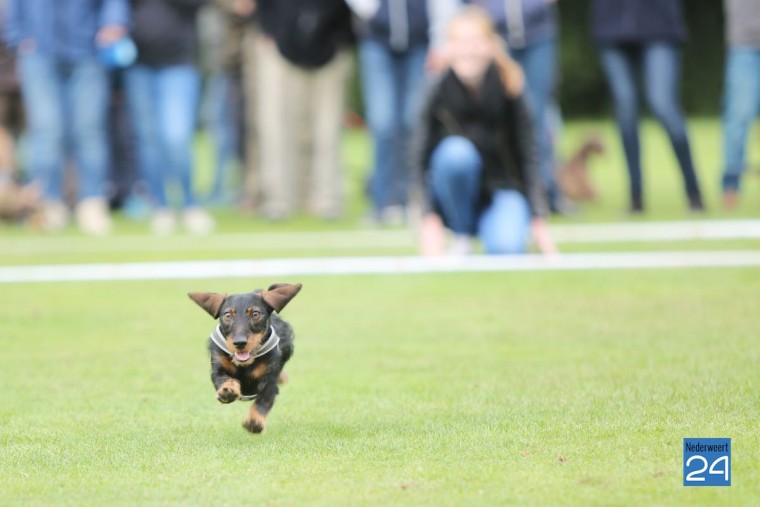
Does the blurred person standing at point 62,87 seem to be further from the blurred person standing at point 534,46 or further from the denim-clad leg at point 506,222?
the denim-clad leg at point 506,222

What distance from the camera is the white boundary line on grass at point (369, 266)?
32.2ft

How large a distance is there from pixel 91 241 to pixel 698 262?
4.94 meters

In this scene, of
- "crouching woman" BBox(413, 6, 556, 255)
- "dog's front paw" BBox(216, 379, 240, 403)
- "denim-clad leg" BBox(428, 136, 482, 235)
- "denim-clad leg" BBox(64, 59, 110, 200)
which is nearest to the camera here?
"dog's front paw" BBox(216, 379, 240, 403)

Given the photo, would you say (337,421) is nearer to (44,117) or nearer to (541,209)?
(541,209)

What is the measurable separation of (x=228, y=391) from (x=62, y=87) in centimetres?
864

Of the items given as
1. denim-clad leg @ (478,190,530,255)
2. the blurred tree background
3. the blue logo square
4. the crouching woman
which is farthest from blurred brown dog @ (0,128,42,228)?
the blurred tree background

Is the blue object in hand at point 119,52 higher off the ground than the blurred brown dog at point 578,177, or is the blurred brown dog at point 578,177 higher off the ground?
the blue object in hand at point 119,52

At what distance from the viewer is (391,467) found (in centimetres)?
470

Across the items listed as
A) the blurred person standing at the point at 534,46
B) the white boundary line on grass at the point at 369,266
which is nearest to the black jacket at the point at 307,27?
the blurred person standing at the point at 534,46

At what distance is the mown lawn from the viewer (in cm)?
449

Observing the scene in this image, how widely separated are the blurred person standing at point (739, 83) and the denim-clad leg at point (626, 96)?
0.80 meters

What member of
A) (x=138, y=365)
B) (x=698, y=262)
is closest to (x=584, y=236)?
(x=698, y=262)

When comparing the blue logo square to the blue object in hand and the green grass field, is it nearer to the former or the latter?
the green grass field

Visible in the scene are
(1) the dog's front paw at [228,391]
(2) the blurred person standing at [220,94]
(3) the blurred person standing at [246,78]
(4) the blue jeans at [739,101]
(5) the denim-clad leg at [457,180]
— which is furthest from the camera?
(2) the blurred person standing at [220,94]
